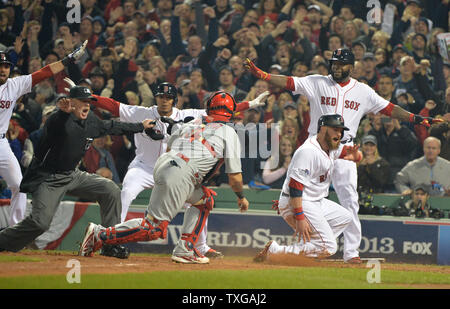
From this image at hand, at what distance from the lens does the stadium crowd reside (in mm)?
11320

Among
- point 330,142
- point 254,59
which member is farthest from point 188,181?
point 254,59

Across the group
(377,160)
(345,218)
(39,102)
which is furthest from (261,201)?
(39,102)

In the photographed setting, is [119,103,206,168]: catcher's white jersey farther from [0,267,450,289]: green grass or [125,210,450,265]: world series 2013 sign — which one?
[0,267,450,289]: green grass

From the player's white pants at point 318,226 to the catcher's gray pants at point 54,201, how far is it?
2001 mm

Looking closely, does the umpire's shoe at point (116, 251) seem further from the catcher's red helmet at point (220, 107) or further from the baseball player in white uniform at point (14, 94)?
the catcher's red helmet at point (220, 107)

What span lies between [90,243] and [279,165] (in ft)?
13.1

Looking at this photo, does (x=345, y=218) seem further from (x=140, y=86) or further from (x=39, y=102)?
(x=39, y=102)

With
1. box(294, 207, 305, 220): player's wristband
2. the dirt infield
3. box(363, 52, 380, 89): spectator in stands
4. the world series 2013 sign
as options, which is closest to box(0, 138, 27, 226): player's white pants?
the dirt infield

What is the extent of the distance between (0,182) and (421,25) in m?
7.78

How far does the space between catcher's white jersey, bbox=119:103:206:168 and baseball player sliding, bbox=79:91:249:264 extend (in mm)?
1757

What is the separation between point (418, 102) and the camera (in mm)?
11695

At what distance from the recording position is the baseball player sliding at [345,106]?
8.95 meters

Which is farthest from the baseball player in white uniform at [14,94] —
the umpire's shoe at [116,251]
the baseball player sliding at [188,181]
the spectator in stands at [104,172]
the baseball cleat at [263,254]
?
the baseball cleat at [263,254]

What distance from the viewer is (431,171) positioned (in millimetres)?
10656
